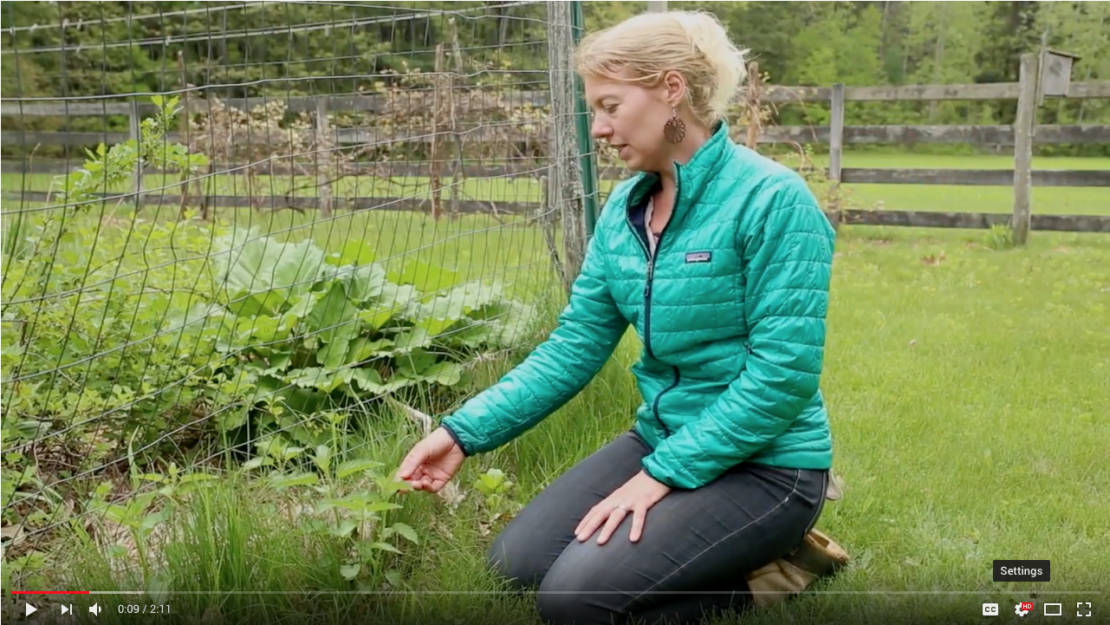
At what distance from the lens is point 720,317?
206cm

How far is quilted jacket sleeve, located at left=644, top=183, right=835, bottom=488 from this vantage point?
1.96 metres

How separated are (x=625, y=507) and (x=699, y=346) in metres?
0.36

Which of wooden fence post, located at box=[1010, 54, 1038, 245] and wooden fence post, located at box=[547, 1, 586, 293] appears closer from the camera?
wooden fence post, located at box=[547, 1, 586, 293]

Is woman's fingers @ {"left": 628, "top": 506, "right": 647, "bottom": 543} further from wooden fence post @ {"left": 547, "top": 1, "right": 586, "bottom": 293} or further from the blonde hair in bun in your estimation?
wooden fence post @ {"left": 547, "top": 1, "right": 586, "bottom": 293}

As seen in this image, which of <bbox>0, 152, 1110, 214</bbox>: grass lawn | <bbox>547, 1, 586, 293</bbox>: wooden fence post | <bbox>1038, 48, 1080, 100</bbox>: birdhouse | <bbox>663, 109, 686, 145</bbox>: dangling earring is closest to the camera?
<bbox>663, 109, 686, 145</bbox>: dangling earring

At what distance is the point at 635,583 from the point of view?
2006mm

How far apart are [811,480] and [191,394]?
5.71 feet

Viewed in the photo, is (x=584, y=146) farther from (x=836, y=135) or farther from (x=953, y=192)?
(x=953, y=192)

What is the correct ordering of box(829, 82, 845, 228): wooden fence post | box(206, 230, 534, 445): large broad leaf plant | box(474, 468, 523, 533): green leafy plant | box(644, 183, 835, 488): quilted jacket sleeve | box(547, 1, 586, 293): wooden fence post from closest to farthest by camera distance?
box(644, 183, 835, 488): quilted jacket sleeve < box(474, 468, 523, 533): green leafy plant < box(206, 230, 534, 445): large broad leaf plant < box(547, 1, 586, 293): wooden fence post < box(829, 82, 845, 228): wooden fence post

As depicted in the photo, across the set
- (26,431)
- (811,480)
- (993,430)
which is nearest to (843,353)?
(993,430)

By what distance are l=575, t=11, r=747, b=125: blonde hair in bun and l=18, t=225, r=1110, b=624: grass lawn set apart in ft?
3.44

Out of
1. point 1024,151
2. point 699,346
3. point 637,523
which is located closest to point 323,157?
point 699,346

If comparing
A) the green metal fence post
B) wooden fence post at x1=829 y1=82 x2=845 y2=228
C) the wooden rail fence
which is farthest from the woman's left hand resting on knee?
wooden fence post at x1=829 y1=82 x2=845 y2=228

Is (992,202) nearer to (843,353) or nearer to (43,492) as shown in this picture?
(843,353)
